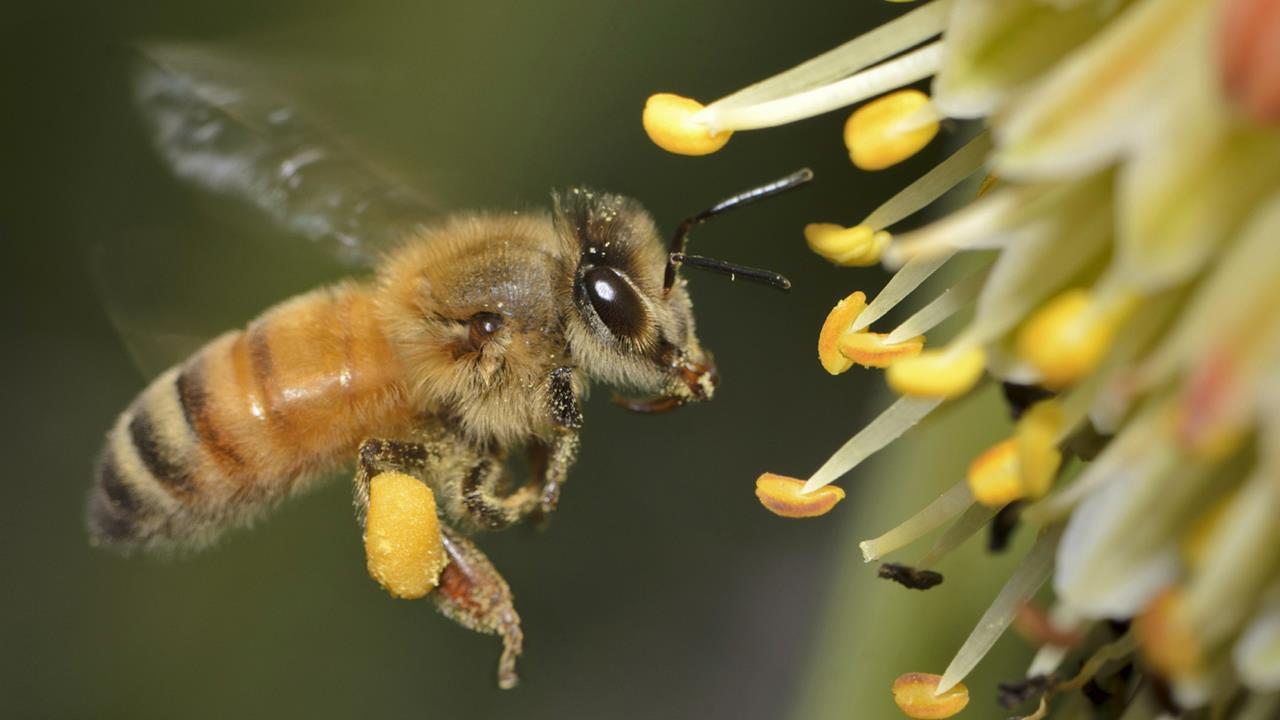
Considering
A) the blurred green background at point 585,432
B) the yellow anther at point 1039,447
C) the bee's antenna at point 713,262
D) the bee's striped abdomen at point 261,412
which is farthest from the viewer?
the blurred green background at point 585,432

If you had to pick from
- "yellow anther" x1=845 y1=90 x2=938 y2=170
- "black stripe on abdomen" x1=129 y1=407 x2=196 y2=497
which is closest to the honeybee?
"black stripe on abdomen" x1=129 y1=407 x2=196 y2=497

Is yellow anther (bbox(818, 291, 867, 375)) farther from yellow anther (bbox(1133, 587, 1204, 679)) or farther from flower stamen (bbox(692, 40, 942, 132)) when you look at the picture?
yellow anther (bbox(1133, 587, 1204, 679))

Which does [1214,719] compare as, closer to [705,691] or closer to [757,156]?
[757,156]

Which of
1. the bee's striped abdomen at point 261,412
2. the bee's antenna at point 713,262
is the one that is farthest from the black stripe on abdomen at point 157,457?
the bee's antenna at point 713,262

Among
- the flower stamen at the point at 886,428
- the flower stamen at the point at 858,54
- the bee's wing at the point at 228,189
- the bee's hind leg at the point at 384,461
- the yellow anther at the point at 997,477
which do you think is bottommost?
the yellow anther at the point at 997,477

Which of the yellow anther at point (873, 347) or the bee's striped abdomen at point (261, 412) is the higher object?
the bee's striped abdomen at point (261, 412)

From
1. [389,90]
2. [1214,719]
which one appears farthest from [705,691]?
[1214,719]

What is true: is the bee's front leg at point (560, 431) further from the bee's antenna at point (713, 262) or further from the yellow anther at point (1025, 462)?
the yellow anther at point (1025, 462)
